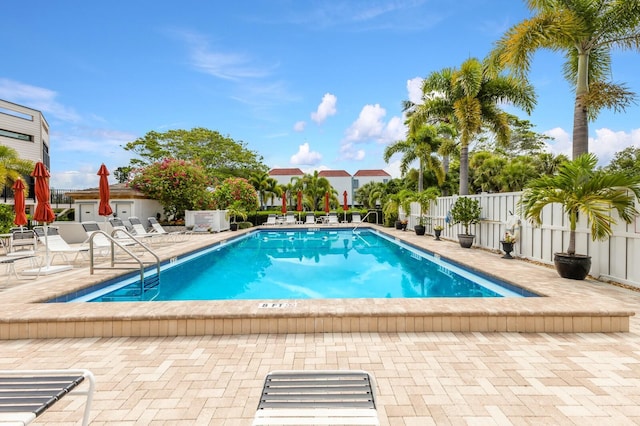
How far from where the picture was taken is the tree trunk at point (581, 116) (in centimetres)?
818

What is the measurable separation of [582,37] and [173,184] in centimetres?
1788

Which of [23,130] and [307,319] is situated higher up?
[23,130]

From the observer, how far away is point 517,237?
28.3ft

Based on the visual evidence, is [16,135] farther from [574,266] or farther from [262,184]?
[574,266]

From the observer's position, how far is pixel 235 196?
68.0 feet

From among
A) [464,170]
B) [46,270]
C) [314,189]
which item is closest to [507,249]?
[464,170]

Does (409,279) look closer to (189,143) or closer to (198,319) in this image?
(198,319)

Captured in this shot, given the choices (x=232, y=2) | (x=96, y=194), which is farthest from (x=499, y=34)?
(x=96, y=194)

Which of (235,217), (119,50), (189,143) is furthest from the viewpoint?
(189,143)

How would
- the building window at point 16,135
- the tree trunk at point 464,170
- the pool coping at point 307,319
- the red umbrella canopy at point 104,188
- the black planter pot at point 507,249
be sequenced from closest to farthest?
the pool coping at point 307,319, the red umbrella canopy at point 104,188, the black planter pot at point 507,249, the tree trunk at point 464,170, the building window at point 16,135

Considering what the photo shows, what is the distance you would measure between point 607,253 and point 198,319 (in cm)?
711

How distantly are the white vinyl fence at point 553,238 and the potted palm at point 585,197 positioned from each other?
0.29 metres

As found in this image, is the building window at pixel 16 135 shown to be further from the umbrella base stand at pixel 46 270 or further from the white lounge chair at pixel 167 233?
the umbrella base stand at pixel 46 270

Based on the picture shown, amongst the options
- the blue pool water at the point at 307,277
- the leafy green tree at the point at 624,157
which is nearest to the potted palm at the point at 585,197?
the blue pool water at the point at 307,277
